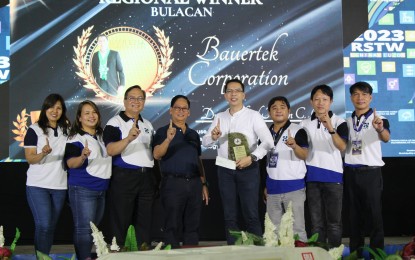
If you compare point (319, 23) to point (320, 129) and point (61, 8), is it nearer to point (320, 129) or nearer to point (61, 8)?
point (320, 129)

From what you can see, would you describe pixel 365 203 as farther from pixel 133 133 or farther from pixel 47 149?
pixel 47 149

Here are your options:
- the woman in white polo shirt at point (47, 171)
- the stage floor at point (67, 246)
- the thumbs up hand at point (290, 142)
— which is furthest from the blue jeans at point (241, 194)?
the stage floor at point (67, 246)

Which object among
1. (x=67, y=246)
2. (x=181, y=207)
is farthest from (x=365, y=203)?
(x=67, y=246)

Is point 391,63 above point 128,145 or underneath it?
above

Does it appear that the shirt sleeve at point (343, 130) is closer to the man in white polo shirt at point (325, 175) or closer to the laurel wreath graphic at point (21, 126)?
the man in white polo shirt at point (325, 175)

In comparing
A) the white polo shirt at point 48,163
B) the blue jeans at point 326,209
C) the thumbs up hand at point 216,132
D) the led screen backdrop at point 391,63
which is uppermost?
the led screen backdrop at point 391,63

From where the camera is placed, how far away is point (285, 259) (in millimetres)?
1232

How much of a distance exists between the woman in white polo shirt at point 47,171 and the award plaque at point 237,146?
1098mm

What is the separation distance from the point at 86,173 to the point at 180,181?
638 mm

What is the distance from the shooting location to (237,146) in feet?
13.2

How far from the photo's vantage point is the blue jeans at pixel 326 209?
4062 millimetres

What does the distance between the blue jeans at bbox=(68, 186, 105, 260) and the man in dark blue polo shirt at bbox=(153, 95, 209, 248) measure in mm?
499

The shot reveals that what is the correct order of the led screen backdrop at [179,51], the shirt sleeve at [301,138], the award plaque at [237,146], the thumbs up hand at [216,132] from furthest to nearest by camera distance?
1. the led screen backdrop at [179,51]
2. the shirt sleeve at [301,138]
3. the award plaque at [237,146]
4. the thumbs up hand at [216,132]

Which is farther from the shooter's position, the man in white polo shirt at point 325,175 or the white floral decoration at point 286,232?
the man in white polo shirt at point 325,175
